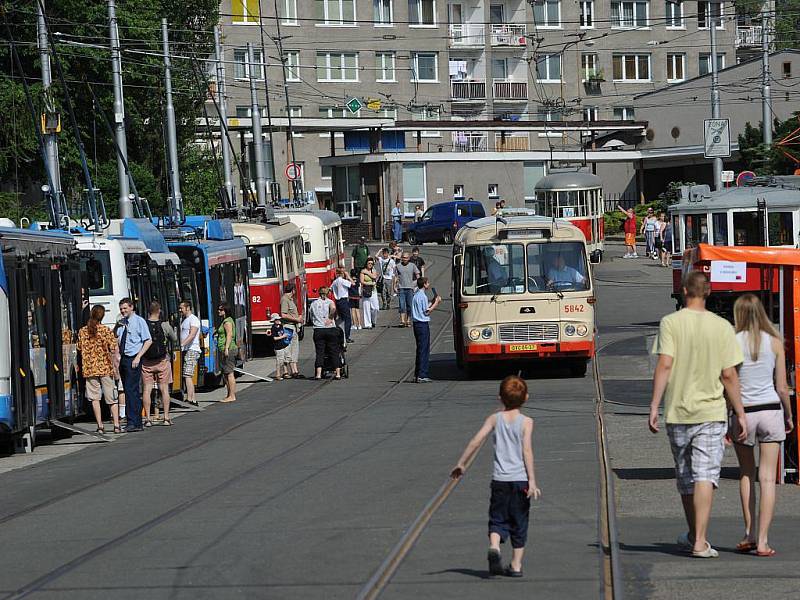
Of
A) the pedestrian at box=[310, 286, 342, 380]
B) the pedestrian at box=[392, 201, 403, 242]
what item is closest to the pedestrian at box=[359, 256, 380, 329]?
the pedestrian at box=[310, 286, 342, 380]

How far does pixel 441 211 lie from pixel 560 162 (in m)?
9.66

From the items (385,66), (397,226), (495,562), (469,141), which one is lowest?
(495,562)

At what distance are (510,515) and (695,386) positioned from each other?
162cm

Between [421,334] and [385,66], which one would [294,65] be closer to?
[385,66]

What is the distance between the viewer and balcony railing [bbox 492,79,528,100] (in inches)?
3531

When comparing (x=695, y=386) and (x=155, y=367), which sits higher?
(x=695, y=386)

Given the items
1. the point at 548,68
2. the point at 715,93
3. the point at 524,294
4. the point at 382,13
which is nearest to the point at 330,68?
the point at 382,13

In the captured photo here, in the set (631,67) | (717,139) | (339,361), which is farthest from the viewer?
(631,67)

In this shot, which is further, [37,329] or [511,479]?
[37,329]

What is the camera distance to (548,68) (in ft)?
299

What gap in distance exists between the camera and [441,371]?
2809 centimetres

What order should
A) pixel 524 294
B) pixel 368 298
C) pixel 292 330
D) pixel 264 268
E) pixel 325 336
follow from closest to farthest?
pixel 524 294
pixel 325 336
pixel 292 330
pixel 264 268
pixel 368 298

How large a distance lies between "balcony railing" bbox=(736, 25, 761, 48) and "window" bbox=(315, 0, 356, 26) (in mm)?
26441

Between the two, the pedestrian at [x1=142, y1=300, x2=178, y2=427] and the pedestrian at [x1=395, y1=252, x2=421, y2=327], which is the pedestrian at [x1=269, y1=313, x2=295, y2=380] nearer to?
the pedestrian at [x1=142, y1=300, x2=178, y2=427]
